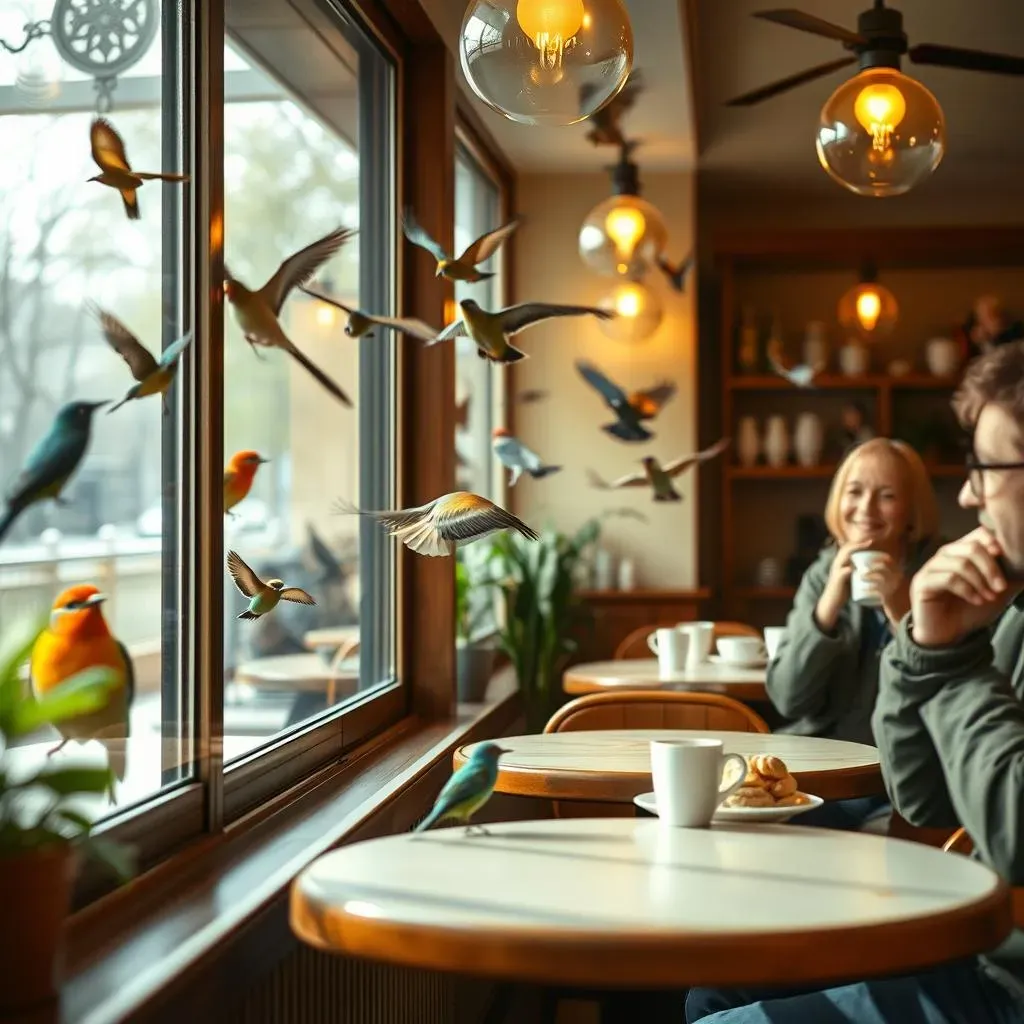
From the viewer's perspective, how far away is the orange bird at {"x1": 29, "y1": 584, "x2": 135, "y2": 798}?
1664mm

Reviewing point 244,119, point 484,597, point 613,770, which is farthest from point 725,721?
point 244,119

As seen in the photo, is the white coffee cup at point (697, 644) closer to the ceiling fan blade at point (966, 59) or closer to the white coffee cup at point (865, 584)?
the white coffee cup at point (865, 584)

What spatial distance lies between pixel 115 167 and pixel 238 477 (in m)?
0.64

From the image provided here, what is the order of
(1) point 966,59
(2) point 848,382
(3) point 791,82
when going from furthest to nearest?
(2) point 848,382
(3) point 791,82
(1) point 966,59

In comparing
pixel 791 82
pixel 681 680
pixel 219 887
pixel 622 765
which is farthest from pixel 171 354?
pixel 791 82

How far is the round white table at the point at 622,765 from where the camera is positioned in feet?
7.13

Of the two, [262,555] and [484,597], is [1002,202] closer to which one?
[484,597]

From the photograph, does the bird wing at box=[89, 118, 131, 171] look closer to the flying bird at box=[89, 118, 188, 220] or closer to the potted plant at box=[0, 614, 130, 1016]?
the flying bird at box=[89, 118, 188, 220]

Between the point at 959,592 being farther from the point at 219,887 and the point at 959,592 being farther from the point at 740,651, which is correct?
the point at 740,651

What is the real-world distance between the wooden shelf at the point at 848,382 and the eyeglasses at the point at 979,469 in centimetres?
487

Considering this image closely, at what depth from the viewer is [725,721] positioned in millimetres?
2875

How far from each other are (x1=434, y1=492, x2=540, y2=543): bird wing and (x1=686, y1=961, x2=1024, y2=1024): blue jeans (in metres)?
0.71

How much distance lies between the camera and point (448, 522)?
211 cm

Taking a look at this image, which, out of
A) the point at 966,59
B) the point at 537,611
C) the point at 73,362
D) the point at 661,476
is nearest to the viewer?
the point at 73,362
